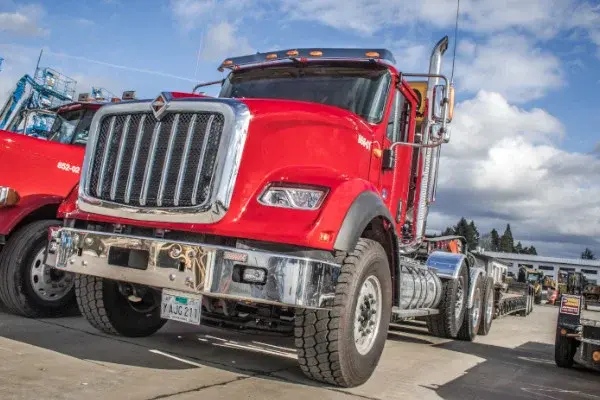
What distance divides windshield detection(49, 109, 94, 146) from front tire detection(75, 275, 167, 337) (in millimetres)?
2760

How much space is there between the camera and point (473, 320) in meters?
8.61

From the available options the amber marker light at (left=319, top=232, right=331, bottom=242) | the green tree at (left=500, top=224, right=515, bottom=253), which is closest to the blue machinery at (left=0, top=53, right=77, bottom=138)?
the amber marker light at (left=319, top=232, right=331, bottom=242)

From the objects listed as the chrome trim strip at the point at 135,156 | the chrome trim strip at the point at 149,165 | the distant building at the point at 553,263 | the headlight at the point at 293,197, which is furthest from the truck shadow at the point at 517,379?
the distant building at the point at 553,263

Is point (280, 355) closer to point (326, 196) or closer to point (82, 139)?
point (326, 196)

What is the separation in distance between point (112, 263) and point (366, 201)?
5.91ft

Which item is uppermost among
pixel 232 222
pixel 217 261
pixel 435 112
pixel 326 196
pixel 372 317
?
pixel 435 112

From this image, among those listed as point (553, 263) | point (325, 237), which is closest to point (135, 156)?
point (325, 237)

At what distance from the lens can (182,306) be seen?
3766 mm

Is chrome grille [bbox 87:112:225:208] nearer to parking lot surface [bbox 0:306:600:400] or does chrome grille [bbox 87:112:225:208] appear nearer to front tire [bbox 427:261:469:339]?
parking lot surface [bbox 0:306:600:400]

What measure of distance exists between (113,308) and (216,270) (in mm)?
1872

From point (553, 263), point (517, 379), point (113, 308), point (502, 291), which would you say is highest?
point (553, 263)

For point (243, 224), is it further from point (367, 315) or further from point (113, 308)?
point (113, 308)

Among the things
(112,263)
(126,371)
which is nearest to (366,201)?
(112,263)

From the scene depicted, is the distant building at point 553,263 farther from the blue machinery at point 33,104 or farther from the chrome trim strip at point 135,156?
the chrome trim strip at point 135,156
